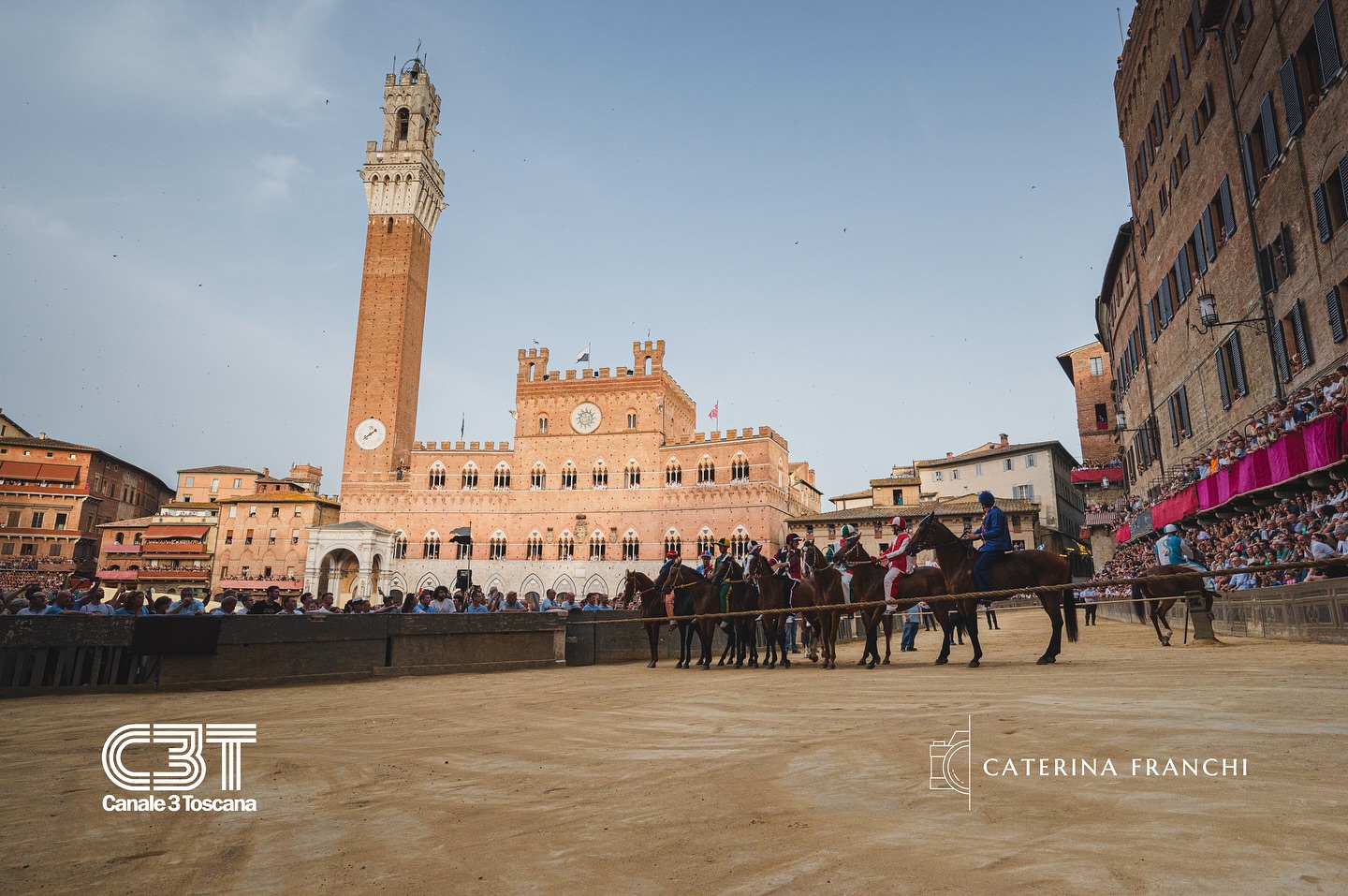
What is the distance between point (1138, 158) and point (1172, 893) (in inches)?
1278

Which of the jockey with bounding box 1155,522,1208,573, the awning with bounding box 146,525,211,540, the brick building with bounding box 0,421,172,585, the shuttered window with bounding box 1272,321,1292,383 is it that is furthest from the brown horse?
the brick building with bounding box 0,421,172,585

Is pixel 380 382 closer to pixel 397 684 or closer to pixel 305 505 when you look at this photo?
pixel 305 505

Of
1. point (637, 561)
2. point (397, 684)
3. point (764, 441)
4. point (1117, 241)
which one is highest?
point (1117, 241)

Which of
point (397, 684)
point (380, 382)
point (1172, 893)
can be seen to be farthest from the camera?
point (380, 382)

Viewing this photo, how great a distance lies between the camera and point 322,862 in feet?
9.91

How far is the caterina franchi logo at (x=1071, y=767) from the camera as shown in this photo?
3611mm

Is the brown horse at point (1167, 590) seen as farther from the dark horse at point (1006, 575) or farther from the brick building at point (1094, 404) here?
the brick building at point (1094, 404)

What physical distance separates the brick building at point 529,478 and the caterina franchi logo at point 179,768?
4327 centimetres

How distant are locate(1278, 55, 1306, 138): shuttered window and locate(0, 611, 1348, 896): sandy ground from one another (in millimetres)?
13703

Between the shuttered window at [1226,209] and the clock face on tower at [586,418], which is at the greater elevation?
the clock face on tower at [586,418]

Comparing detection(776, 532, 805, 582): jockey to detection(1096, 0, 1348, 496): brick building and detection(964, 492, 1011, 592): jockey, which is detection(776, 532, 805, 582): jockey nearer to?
detection(964, 492, 1011, 592): jockey

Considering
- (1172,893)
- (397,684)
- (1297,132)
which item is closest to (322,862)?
(1172,893)

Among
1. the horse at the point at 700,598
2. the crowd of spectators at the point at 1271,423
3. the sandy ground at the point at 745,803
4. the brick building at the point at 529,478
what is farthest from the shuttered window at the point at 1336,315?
the brick building at the point at 529,478

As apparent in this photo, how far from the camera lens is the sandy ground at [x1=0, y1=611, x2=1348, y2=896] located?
2.61m
